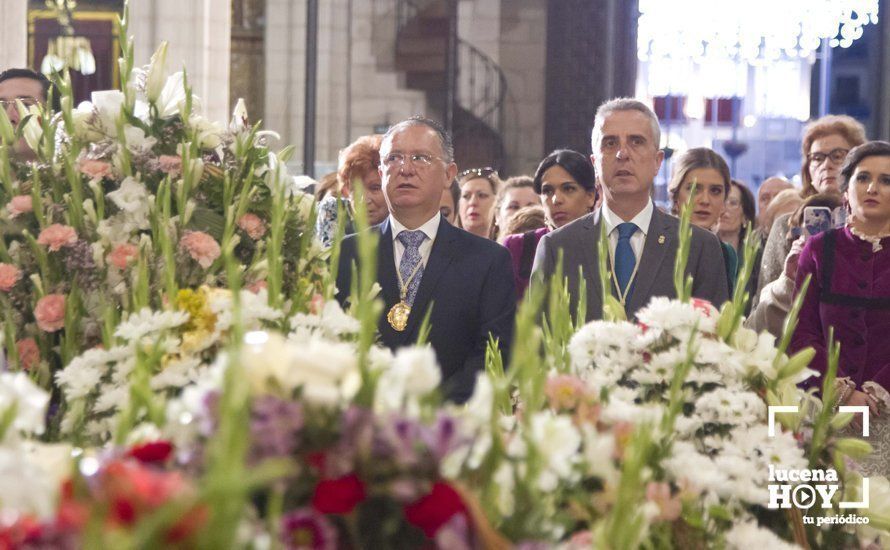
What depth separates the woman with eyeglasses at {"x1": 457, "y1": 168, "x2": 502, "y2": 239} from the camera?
694cm

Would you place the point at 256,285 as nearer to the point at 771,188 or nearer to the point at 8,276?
the point at 8,276

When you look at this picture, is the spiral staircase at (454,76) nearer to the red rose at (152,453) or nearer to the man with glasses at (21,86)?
the man with glasses at (21,86)

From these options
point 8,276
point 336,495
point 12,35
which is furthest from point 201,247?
point 12,35

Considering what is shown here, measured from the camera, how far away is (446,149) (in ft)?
13.8

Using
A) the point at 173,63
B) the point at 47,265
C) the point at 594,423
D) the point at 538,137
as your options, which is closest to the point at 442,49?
the point at 538,137

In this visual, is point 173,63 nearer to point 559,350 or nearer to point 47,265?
point 47,265

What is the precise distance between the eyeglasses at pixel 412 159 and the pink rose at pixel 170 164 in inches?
50.5

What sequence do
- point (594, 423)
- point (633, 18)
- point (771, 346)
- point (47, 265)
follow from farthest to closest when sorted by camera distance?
point (633, 18) < point (47, 265) < point (771, 346) < point (594, 423)

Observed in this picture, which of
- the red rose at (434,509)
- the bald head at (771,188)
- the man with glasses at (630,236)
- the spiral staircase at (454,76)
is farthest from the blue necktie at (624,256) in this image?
the spiral staircase at (454,76)

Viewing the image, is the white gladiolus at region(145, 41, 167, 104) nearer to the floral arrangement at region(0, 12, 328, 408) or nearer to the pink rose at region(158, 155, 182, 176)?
the floral arrangement at region(0, 12, 328, 408)

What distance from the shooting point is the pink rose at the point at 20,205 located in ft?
9.21

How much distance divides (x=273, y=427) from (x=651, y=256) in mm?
2902

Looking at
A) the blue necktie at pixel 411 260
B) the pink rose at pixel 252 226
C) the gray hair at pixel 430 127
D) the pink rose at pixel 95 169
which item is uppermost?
the gray hair at pixel 430 127

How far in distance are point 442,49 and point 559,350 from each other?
11.7m
